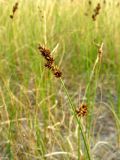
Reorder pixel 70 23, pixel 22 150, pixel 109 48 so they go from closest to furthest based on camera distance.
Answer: pixel 22 150 → pixel 109 48 → pixel 70 23

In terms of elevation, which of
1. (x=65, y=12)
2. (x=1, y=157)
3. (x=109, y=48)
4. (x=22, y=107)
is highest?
(x=65, y=12)

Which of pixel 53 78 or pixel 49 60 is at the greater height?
pixel 49 60

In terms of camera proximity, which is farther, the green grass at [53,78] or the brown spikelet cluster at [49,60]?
the green grass at [53,78]

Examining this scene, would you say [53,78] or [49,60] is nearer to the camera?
[49,60]

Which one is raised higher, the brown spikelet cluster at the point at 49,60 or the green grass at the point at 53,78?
the brown spikelet cluster at the point at 49,60

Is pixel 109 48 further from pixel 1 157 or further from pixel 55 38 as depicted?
pixel 1 157

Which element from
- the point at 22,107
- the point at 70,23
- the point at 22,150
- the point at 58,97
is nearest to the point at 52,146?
the point at 22,150

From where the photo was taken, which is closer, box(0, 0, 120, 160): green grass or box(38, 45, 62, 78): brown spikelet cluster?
box(38, 45, 62, 78): brown spikelet cluster

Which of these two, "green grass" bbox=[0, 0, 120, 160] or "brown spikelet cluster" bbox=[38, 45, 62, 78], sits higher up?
"brown spikelet cluster" bbox=[38, 45, 62, 78]
